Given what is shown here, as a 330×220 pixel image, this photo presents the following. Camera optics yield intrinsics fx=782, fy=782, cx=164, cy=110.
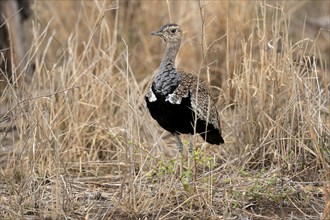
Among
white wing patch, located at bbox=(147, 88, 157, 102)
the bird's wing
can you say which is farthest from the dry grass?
the bird's wing

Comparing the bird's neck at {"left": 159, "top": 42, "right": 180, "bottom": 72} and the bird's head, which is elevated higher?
the bird's head

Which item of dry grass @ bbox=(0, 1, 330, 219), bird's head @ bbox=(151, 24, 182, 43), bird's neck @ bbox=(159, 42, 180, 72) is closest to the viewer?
dry grass @ bbox=(0, 1, 330, 219)

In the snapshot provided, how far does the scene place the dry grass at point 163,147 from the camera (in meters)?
4.25

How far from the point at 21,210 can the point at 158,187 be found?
78cm

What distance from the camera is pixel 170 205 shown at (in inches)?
170

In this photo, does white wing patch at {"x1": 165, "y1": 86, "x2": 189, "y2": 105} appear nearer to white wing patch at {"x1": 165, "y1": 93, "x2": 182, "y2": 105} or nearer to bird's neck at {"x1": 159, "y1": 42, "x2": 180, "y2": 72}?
white wing patch at {"x1": 165, "y1": 93, "x2": 182, "y2": 105}

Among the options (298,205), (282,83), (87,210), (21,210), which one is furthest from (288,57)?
(21,210)

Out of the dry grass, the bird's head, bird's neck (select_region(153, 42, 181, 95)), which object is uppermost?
the bird's head

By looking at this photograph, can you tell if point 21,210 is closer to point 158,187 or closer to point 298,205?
point 158,187

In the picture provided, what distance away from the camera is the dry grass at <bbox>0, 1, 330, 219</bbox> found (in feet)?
13.9

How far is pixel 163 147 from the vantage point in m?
5.69

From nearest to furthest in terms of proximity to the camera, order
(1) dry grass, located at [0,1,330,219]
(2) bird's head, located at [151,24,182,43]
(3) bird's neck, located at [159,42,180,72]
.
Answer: (1) dry grass, located at [0,1,330,219] → (3) bird's neck, located at [159,42,180,72] → (2) bird's head, located at [151,24,182,43]

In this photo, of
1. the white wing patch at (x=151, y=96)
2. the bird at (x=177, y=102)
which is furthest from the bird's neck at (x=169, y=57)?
Result: the white wing patch at (x=151, y=96)

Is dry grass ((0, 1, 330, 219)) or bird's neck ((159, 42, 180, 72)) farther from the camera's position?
bird's neck ((159, 42, 180, 72))
